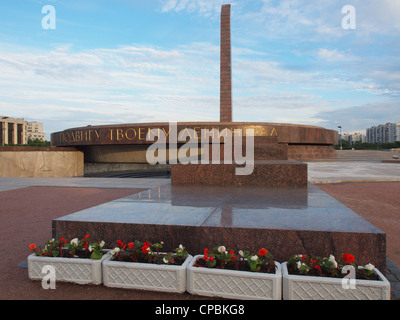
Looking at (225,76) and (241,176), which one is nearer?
(241,176)

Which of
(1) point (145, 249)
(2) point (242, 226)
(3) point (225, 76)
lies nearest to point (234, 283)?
(2) point (242, 226)

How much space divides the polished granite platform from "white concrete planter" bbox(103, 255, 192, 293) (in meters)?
0.51

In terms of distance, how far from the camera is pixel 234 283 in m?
3.03

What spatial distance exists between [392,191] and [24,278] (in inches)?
455

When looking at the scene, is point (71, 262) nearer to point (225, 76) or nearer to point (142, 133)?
point (142, 133)

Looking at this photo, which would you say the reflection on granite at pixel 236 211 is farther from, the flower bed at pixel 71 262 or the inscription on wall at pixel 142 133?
the inscription on wall at pixel 142 133

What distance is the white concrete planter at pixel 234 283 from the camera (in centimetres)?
294

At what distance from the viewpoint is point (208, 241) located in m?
3.65

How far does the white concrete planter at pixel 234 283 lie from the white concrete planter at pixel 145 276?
12 cm

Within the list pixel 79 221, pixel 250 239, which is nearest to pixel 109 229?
pixel 79 221

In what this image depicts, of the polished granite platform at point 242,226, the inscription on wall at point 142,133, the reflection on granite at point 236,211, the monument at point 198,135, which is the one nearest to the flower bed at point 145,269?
the polished granite platform at point 242,226

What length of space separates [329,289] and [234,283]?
89 centimetres

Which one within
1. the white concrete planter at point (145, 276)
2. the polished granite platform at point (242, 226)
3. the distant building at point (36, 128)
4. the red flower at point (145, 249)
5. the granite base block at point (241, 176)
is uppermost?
the distant building at point (36, 128)

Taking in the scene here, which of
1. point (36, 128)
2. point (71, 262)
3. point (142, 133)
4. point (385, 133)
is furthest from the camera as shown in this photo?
point (36, 128)
